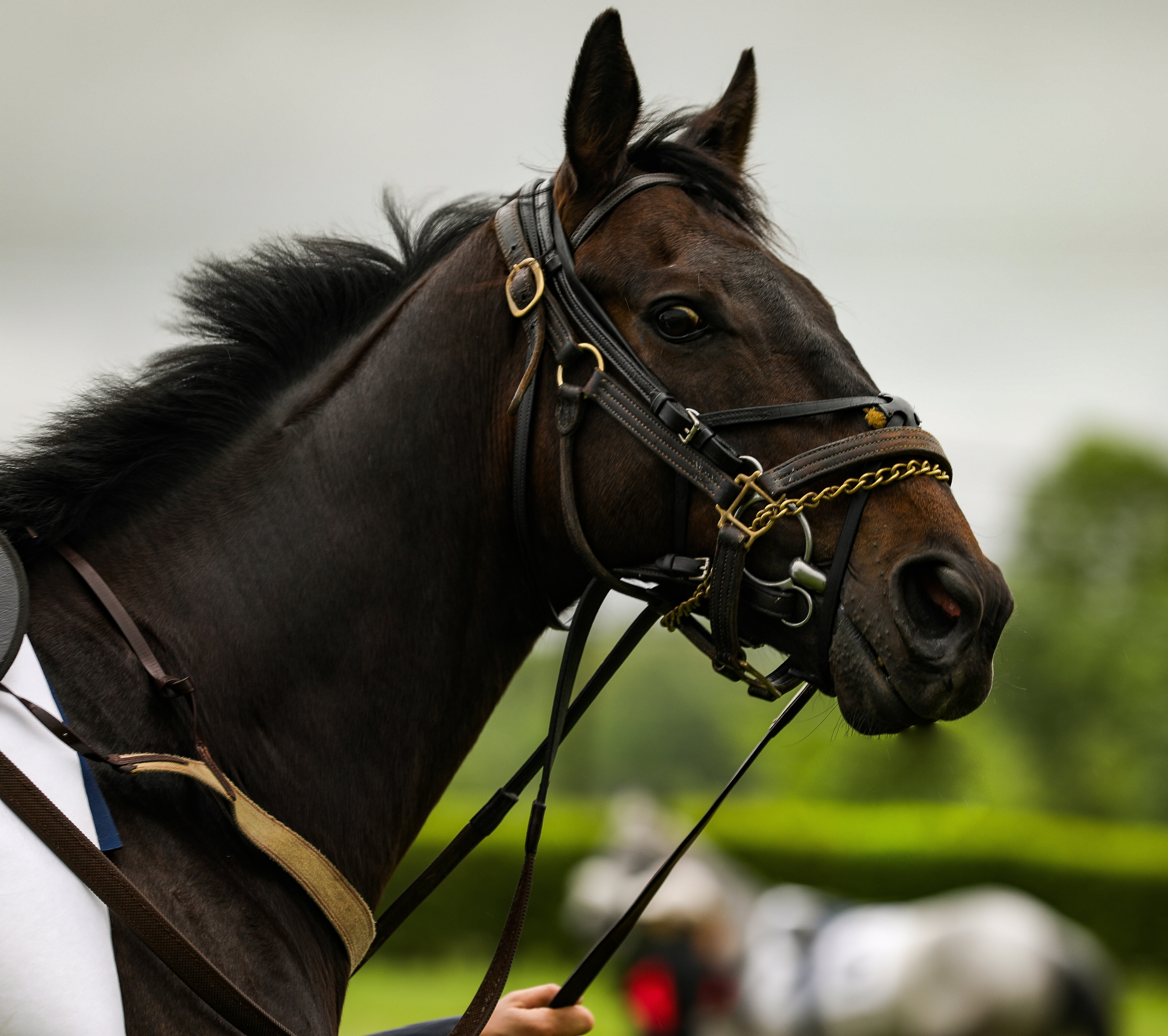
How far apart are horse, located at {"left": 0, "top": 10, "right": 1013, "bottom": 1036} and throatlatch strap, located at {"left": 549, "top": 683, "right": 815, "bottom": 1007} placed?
0.33 meters

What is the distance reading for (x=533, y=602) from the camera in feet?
8.79

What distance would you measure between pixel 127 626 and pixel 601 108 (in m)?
1.58

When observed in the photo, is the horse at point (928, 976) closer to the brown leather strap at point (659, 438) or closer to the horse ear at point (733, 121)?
the horse ear at point (733, 121)

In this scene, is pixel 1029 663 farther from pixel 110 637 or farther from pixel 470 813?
pixel 110 637

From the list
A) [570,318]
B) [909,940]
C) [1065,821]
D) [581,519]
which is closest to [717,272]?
[570,318]

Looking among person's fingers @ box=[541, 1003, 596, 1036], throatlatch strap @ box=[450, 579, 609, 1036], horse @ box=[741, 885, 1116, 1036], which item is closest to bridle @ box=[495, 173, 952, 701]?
throatlatch strap @ box=[450, 579, 609, 1036]

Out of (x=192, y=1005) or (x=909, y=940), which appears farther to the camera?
(x=909, y=940)

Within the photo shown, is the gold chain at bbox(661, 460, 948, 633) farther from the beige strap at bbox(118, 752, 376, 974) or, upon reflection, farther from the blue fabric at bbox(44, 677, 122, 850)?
the blue fabric at bbox(44, 677, 122, 850)

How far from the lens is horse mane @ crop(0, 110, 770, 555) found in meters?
2.35

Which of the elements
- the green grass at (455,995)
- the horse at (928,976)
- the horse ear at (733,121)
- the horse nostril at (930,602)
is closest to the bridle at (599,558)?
the horse nostril at (930,602)

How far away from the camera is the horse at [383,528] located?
219cm

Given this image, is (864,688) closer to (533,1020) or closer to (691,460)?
(691,460)

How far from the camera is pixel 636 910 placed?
2.70m

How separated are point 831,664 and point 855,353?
0.71m
